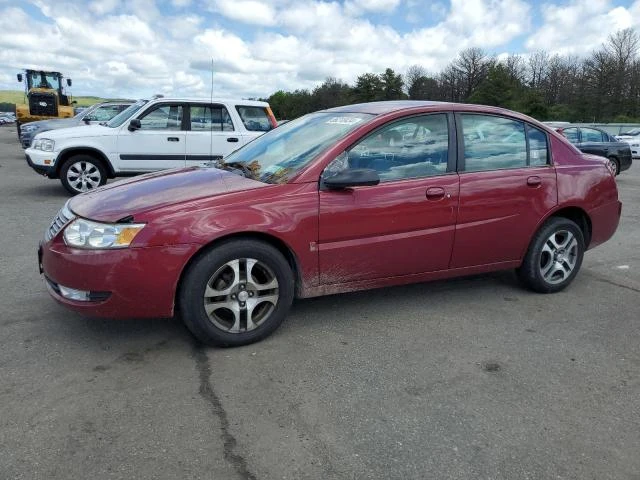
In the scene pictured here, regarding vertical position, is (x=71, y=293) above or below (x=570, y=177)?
below

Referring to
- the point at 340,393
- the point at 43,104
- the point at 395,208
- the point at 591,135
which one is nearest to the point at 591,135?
the point at 591,135

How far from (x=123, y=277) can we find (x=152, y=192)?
2.20ft

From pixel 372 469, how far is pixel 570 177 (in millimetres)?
3305

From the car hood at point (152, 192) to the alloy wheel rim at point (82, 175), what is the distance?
19.7 feet

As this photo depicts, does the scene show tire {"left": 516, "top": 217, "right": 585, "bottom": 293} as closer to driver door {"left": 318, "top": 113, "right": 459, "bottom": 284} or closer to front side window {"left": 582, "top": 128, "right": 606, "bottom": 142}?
driver door {"left": 318, "top": 113, "right": 459, "bottom": 284}

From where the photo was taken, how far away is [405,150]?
4.09m

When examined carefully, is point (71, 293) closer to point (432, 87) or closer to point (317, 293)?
point (317, 293)

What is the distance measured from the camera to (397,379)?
324 centimetres

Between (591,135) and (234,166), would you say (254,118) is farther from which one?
(591,135)

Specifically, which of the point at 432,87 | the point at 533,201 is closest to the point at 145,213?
the point at 533,201

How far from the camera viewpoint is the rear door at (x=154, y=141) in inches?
377

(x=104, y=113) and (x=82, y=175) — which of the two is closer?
(x=82, y=175)

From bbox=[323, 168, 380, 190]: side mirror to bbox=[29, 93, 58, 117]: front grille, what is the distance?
79.1 ft

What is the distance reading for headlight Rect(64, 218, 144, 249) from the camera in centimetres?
327
